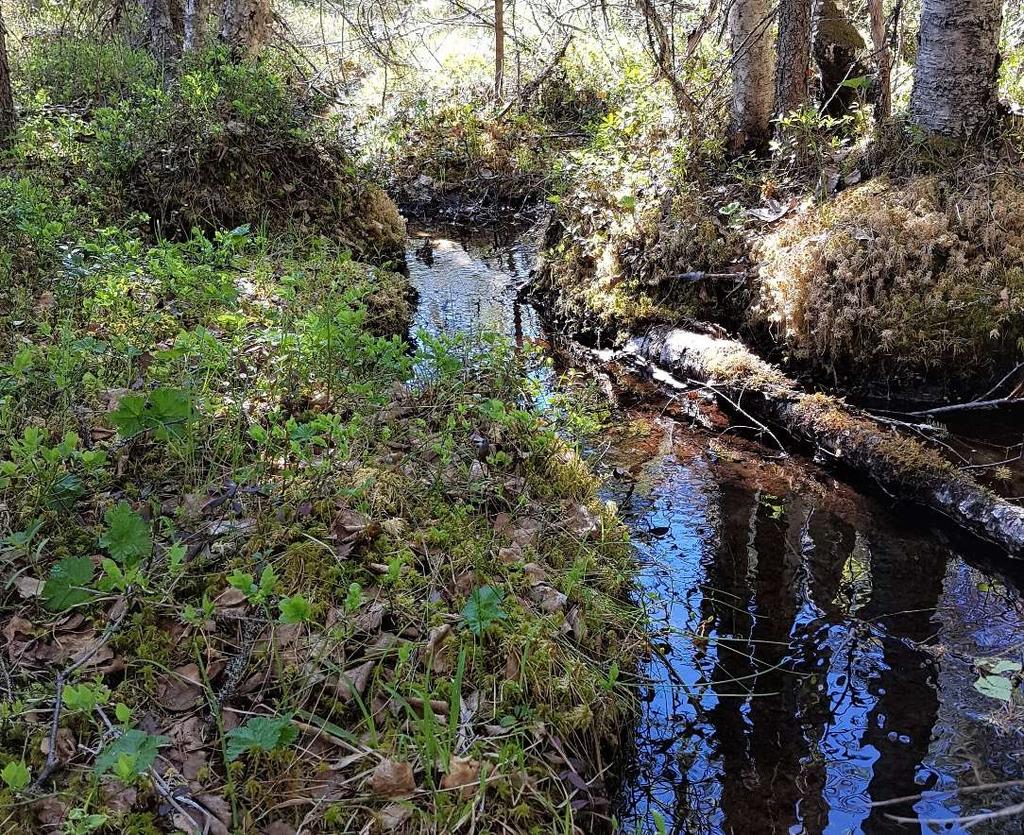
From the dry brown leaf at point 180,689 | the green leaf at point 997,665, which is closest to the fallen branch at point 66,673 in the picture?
the dry brown leaf at point 180,689

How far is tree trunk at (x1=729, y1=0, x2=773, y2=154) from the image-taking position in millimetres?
8086

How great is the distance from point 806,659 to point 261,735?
7.85ft

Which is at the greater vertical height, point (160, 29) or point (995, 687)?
point (160, 29)

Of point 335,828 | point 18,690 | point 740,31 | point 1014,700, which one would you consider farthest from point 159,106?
point 1014,700

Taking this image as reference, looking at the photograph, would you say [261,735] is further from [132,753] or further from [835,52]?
[835,52]

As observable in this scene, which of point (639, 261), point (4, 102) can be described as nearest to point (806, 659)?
point (639, 261)

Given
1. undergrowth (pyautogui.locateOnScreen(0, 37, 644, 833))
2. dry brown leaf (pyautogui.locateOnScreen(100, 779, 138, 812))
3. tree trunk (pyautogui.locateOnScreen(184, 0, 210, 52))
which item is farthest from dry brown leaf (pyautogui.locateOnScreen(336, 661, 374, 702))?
tree trunk (pyautogui.locateOnScreen(184, 0, 210, 52))

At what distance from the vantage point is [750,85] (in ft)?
26.8

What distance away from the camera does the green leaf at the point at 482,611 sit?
110 inches

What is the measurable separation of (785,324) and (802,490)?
167cm

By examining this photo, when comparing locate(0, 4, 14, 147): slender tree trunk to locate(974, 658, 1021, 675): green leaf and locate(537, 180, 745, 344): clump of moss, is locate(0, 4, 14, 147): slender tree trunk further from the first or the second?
locate(974, 658, 1021, 675): green leaf

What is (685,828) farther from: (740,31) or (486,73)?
(486,73)

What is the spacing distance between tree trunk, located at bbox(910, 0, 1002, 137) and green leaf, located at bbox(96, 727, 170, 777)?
6.87 meters

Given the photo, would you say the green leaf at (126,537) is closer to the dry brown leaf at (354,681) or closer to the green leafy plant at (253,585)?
the green leafy plant at (253,585)
